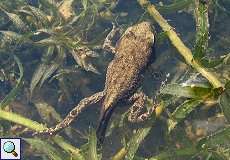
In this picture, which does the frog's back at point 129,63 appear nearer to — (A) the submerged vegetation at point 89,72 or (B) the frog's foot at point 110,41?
(B) the frog's foot at point 110,41

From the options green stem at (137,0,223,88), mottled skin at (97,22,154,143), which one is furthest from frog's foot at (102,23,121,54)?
green stem at (137,0,223,88)

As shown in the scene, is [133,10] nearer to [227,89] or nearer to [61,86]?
[61,86]

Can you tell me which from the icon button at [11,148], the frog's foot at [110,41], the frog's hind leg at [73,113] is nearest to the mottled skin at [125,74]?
the frog's hind leg at [73,113]

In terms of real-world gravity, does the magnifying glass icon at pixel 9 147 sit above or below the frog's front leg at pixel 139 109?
above

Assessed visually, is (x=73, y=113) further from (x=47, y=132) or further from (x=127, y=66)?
(x=127, y=66)

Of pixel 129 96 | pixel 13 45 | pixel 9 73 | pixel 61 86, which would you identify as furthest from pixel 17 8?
pixel 129 96

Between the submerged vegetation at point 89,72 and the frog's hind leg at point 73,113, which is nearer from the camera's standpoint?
the submerged vegetation at point 89,72

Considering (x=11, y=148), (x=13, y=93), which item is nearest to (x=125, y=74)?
(x=13, y=93)
